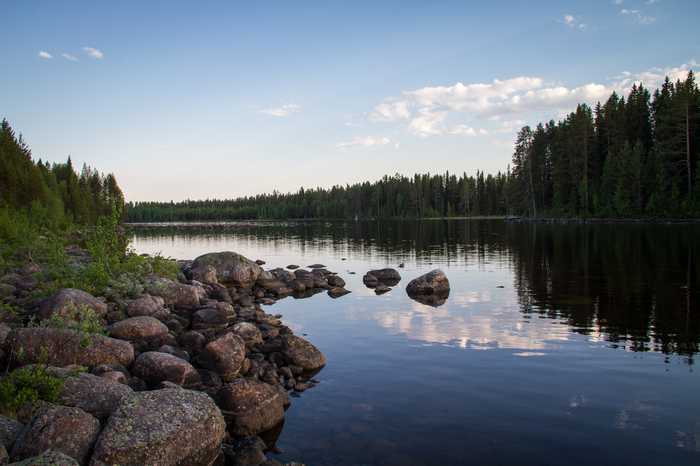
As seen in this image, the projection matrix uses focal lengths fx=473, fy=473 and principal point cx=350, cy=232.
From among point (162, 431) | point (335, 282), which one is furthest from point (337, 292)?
point (162, 431)

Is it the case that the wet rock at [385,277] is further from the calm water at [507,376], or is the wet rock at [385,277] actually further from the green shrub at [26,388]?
the green shrub at [26,388]

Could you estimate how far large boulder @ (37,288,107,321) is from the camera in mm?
13086

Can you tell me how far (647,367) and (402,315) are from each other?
Answer: 9.67 meters

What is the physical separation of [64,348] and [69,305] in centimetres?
295

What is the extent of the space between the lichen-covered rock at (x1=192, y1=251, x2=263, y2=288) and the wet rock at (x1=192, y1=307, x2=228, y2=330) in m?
11.1

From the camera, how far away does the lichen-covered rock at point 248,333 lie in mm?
15046

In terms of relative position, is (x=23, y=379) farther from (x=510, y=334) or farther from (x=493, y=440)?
(x=510, y=334)

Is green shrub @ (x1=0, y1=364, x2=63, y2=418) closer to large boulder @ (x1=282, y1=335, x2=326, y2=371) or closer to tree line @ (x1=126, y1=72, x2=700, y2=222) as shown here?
large boulder @ (x1=282, y1=335, x2=326, y2=371)

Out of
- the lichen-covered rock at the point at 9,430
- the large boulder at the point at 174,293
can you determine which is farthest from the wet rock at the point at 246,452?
the large boulder at the point at 174,293

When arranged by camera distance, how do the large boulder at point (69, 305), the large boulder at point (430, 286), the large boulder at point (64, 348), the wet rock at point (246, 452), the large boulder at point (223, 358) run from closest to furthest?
the wet rock at point (246, 452) < the large boulder at point (64, 348) < the large boulder at point (223, 358) < the large boulder at point (69, 305) < the large boulder at point (430, 286)

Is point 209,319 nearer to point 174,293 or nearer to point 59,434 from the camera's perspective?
point 174,293

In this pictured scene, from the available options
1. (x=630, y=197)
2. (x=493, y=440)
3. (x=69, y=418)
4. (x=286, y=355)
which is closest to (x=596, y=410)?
(x=493, y=440)

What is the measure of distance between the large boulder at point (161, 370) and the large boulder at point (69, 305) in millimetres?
2974

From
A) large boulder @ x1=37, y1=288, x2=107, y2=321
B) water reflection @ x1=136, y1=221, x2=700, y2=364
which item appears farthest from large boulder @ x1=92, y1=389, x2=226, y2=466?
water reflection @ x1=136, y1=221, x2=700, y2=364
